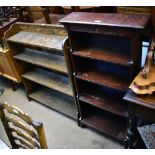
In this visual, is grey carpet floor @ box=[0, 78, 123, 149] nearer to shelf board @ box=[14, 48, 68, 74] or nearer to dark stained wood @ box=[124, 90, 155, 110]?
shelf board @ box=[14, 48, 68, 74]

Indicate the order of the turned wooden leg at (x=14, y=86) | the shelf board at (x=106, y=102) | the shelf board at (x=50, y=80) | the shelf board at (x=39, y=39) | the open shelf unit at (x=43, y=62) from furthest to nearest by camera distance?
the turned wooden leg at (x=14, y=86)
the shelf board at (x=50, y=80)
the open shelf unit at (x=43, y=62)
the shelf board at (x=39, y=39)
the shelf board at (x=106, y=102)

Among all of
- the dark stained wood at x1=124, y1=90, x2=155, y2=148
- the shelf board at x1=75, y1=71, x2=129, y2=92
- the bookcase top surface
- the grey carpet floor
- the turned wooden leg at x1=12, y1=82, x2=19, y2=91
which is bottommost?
the grey carpet floor

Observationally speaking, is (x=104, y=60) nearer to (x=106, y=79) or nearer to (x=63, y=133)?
(x=106, y=79)

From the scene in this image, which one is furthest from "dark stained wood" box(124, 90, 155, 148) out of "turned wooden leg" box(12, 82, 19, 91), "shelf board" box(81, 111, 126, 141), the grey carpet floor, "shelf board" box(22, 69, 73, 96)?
"turned wooden leg" box(12, 82, 19, 91)

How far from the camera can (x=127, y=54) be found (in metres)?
1.85

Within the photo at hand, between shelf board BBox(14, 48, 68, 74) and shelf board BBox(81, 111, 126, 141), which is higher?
shelf board BBox(14, 48, 68, 74)

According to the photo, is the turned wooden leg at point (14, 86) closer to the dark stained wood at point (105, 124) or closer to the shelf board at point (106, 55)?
the dark stained wood at point (105, 124)

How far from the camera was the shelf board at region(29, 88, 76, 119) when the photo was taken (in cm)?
284

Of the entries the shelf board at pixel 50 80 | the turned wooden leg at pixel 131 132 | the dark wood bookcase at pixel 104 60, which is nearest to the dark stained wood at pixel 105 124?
the dark wood bookcase at pixel 104 60

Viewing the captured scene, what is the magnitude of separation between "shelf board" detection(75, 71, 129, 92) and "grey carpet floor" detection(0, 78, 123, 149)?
78 centimetres

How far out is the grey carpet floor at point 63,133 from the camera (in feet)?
8.09

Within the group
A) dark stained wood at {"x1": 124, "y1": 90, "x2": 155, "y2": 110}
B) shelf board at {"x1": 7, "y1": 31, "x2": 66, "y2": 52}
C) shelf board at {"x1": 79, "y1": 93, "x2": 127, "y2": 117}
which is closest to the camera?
dark stained wood at {"x1": 124, "y1": 90, "x2": 155, "y2": 110}

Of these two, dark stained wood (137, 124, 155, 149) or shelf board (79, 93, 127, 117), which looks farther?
shelf board (79, 93, 127, 117)

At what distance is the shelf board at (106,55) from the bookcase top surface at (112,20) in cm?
31
